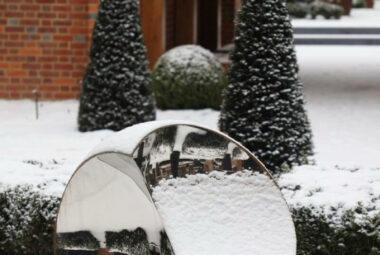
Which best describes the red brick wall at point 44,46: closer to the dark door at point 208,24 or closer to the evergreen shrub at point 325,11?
the dark door at point 208,24

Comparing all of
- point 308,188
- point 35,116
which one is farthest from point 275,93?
point 35,116

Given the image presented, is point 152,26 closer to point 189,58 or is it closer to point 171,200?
point 189,58

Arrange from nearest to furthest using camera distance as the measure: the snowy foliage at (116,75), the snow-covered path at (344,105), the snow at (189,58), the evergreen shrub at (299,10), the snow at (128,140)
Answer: the snow at (128,140), the snow-covered path at (344,105), the snowy foliage at (116,75), the snow at (189,58), the evergreen shrub at (299,10)

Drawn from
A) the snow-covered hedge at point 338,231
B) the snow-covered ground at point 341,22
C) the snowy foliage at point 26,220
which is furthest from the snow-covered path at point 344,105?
the snow-covered ground at point 341,22

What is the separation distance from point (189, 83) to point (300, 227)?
649 centimetres

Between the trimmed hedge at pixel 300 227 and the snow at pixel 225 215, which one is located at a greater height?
the snow at pixel 225 215

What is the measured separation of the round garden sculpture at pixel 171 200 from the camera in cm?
360

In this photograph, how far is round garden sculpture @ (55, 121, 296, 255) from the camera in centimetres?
360

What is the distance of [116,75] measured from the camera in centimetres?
885

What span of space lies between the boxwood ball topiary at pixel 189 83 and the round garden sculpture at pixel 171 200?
710cm

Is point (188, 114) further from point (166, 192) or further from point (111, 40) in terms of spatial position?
point (166, 192)

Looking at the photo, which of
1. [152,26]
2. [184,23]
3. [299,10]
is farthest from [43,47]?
[299,10]

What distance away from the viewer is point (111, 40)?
8.91 metres

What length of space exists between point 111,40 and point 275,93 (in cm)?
305
